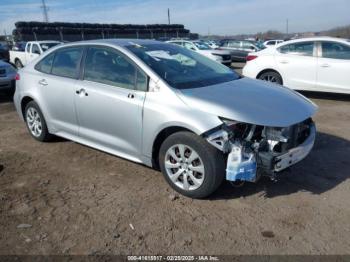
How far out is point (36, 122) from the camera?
589 centimetres

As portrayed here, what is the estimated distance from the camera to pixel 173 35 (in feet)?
175

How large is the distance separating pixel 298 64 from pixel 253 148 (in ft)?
20.7

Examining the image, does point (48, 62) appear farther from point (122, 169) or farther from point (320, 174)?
point (320, 174)

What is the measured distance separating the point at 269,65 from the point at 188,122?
21.9 feet

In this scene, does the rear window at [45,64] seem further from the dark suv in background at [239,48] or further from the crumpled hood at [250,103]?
the dark suv in background at [239,48]

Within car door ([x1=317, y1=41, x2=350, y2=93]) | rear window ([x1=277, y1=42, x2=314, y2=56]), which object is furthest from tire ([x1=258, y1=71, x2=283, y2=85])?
car door ([x1=317, y1=41, x2=350, y2=93])

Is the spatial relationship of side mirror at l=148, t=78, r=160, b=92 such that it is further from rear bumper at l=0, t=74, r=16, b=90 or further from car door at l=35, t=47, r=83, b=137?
rear bumper at l=0, t=74, r=16, b=90

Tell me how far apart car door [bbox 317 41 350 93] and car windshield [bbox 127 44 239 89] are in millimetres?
4729

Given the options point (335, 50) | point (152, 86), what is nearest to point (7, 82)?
point (152, 86)

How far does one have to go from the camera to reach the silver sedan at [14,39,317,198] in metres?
3.68

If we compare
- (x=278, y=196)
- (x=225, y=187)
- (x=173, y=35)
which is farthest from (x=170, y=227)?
(x=173, y=35)

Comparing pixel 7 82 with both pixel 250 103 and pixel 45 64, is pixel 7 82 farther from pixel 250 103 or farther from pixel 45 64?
pixel 250 103

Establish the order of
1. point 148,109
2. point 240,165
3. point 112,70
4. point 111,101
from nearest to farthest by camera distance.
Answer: point 240,165
point 148,109
point 111,101
point 112,70

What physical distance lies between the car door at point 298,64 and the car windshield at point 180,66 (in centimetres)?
476
